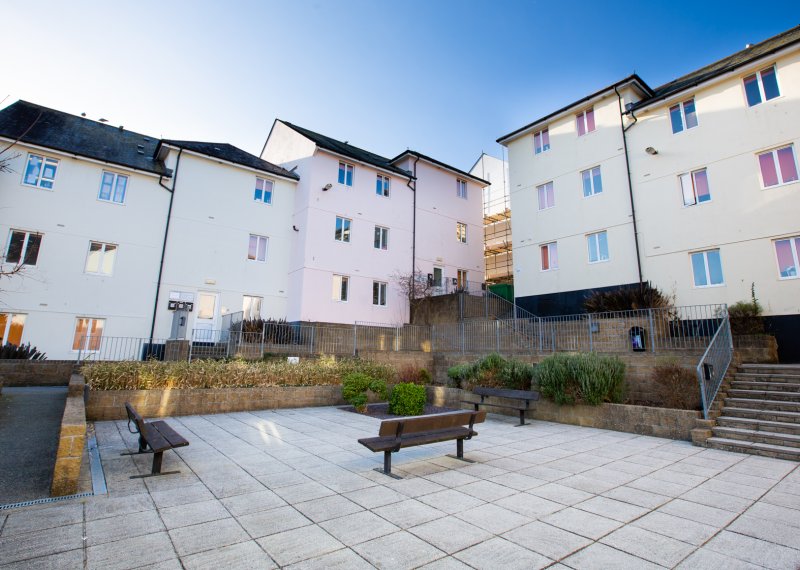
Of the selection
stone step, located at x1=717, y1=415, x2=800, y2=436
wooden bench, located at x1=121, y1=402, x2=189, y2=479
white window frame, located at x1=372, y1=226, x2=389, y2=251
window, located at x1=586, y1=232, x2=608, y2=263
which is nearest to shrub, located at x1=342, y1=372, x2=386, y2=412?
wooden bench, located at x1=121, y1=402, x2=189, y2=479

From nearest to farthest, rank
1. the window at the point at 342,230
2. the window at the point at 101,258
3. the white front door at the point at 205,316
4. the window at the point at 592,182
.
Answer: the window at the point at 101,258
the white front door at the point at 205,316
the window at the point at 592,182
the window at the point at 342,230

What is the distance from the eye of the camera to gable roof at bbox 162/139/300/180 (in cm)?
2021

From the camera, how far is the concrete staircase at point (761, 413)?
6.99m

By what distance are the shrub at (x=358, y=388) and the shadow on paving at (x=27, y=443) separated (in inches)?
254

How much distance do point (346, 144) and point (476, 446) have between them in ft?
85.0

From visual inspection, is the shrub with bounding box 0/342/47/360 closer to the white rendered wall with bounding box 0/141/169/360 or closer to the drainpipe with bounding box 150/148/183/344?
the white rendered wall with bounding box 0/141/169/360

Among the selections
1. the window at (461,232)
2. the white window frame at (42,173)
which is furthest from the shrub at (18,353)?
the window at (461,232)

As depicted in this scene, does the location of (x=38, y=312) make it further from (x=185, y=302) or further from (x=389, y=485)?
(x=389, y=485)

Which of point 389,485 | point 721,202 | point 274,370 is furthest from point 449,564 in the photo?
point 721,202

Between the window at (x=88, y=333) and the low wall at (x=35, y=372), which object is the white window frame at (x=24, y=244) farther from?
the low wall at (x=35, y=372)

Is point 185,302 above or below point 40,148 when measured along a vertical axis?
below

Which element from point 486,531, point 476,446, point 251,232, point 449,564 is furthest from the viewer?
point 251,232

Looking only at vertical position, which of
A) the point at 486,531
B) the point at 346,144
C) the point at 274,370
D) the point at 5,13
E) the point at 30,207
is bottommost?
the point at 486,531

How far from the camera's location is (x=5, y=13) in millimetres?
5637
